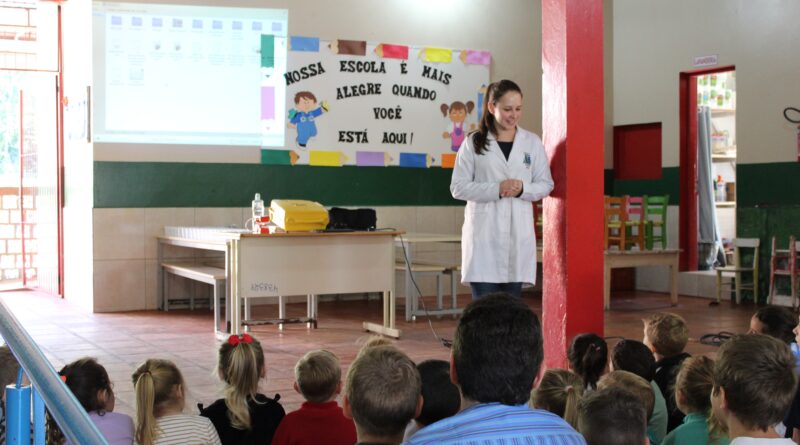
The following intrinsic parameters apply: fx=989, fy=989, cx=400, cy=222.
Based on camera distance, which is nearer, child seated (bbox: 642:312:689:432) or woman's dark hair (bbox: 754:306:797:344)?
child seated (bbox: 642:312:689:432)

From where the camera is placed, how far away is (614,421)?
7.39ft

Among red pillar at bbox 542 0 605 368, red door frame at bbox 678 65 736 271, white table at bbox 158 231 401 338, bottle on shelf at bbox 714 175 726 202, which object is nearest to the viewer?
red pillar at bbox 542 0 605 368

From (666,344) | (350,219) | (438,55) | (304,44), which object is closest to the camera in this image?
(666,344)

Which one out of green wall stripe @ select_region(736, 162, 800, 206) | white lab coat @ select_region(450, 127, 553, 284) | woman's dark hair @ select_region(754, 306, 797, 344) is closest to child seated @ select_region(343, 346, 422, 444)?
woman's dark hair @ select_region(754, 306, 797, 344)

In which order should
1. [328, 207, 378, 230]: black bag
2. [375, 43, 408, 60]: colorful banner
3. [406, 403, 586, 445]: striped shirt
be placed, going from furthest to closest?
[375, 43, 408, 60]: colorful banner → [328, 207, 378, 230]: black bag → [406, 403, 586, 445]: striped shirt

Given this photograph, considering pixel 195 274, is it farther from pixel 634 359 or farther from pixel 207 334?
pixel 634 359

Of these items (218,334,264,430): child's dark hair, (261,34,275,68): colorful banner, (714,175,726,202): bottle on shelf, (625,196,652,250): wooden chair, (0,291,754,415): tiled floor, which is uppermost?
(261,34,275,68): colorful banner

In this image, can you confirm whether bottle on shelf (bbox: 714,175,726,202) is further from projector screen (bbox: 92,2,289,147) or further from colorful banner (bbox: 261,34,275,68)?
colorful banner (bbox: 261,34,275,68)

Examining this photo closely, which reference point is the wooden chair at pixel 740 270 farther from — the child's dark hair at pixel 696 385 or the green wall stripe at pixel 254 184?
the child's dark hair at pixel 696 385

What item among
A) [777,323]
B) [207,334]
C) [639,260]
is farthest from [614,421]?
[639,260]

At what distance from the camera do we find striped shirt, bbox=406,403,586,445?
1713 mm

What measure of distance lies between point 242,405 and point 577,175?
2.00 m

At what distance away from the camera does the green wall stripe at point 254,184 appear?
28.8ft

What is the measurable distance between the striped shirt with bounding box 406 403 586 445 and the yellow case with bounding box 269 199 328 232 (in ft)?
16.8
